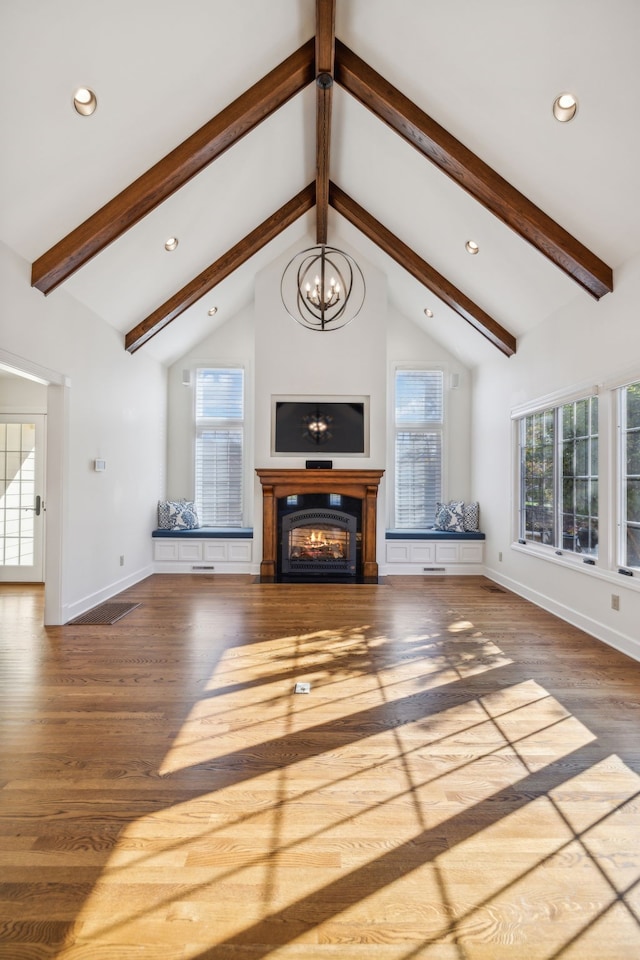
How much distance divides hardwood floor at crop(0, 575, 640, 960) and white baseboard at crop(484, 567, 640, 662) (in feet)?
0.34

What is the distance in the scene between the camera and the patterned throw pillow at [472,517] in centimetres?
716

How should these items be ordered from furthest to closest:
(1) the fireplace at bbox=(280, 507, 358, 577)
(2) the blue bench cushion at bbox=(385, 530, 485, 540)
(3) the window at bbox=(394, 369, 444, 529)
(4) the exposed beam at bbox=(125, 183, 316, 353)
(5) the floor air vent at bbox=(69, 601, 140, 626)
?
(3) the window at bbox=(394, 369, 444, 529)
(2) the blue bench cushion at bbox=(385, 530, 485, 540)
(1) the fireplace at bbox=(280, 507, 358, 577)
(4) the exposed beam at bbox=(125, 183, 316, 353)
(5) the floor air vent at bbox=(69, 601, 140, 626)

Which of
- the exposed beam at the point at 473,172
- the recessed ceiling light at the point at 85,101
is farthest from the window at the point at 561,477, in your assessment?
the recessed ceiling light at the point at 85,101

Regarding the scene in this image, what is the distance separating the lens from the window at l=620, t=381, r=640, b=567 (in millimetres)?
3830

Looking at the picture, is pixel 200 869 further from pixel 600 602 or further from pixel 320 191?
pixel 320 191

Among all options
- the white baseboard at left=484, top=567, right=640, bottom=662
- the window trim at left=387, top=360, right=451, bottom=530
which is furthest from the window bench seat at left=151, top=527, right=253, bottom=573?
the white baseboard at left=484, top=567, right=640, bottom=662

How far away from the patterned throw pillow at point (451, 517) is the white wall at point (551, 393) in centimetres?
31

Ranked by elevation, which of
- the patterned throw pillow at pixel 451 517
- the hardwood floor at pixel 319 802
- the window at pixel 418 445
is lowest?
the hardwood floor at pixel 319 802

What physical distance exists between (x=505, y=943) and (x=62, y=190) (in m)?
4.54

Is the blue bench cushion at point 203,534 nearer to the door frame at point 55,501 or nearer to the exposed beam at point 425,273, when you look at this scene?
the door frame at point 55,501

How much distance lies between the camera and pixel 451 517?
23.6 feet

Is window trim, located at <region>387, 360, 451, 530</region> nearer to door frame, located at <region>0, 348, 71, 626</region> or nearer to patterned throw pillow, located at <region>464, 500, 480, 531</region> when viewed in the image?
patterned throw pillow, located at <region>464, 500, 480, 531</region>

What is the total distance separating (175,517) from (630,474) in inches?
216

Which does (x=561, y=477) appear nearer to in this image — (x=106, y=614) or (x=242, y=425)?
(x=242, y=425)
